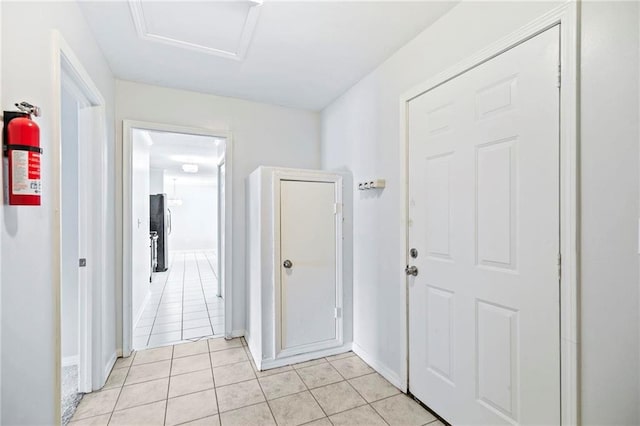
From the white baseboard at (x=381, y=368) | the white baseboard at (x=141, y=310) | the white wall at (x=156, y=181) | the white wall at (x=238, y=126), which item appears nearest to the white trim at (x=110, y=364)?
the white wall at (x=238, y=126)

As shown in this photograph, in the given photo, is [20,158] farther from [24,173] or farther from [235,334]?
[235,334]

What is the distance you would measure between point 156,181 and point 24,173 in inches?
287

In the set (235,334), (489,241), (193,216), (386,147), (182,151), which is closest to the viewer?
(489,241)

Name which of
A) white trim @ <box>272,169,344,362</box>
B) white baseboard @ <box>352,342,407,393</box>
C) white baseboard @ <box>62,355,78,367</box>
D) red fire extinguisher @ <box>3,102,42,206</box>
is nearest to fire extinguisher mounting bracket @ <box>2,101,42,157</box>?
red fire extinguisher @ <box>3,102,42,206</box>

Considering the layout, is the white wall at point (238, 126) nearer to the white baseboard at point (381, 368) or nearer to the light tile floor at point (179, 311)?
the light tile floor at point (179, 311)

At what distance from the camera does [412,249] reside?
6.86 feet

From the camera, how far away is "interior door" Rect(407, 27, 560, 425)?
4.35ft

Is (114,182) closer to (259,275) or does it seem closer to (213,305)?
(259,275)

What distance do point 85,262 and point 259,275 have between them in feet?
4.17

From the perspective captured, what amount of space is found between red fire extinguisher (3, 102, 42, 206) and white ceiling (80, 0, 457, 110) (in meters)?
1.16

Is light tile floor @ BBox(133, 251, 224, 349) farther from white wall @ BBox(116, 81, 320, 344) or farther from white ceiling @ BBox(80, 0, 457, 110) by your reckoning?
white ceiling @ BBox(80, 0, 457, 110)

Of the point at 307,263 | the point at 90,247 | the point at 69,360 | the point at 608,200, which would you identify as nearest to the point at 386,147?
the point at 307,263

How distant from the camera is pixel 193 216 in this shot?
11133 millimetres

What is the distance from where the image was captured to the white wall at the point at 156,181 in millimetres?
7422
